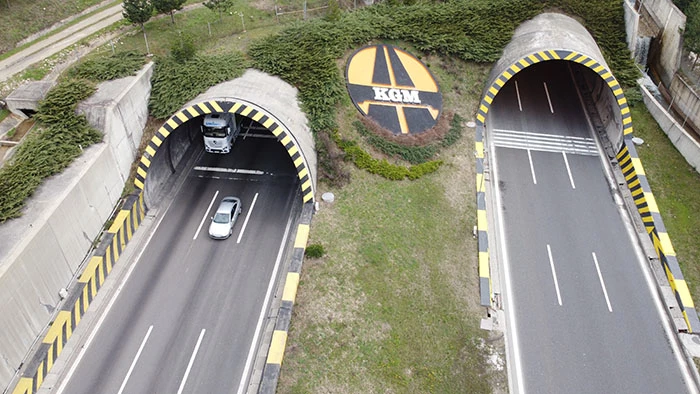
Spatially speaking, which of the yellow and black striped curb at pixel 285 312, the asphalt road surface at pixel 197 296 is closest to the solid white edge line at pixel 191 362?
the asphalt road surface at pixel 197 296

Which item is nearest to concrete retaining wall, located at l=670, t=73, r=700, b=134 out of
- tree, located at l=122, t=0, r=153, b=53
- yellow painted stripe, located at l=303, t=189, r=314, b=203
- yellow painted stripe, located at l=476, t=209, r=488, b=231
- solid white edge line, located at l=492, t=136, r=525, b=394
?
solid white edge line, located at l=492, t=136, r=525, b=394

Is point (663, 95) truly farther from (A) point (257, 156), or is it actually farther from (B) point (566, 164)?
(A) point (257, 156)

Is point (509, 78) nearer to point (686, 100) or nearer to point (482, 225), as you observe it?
point (482, 225)

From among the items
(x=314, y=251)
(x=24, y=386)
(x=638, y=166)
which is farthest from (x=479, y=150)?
(x=24, y=386)

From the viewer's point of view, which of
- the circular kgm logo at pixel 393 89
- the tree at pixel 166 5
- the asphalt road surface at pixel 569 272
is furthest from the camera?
the tree at pixel 166 5

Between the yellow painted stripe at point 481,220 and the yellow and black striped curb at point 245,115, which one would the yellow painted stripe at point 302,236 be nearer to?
the yellow and black striped curb at point 245,115
